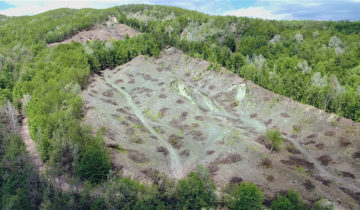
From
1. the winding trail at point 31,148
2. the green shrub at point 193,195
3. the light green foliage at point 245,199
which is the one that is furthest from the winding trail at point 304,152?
the winding trail at point 31,148

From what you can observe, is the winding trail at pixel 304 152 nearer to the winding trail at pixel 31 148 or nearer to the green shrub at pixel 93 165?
the green shrub at pixel 93 165

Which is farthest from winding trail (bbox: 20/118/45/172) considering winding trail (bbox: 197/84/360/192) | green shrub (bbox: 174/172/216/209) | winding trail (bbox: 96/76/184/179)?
winding trail (bbox: 197/84/360/192)

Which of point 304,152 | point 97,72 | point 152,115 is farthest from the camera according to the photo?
point 97,72

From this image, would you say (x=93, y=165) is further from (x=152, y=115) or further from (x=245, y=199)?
(x=152, y=115)

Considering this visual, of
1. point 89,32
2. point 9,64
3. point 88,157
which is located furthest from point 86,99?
point 89,32

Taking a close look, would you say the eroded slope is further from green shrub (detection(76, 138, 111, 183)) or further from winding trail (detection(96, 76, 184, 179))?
green shrub (detection(76, 138, 111, 183))

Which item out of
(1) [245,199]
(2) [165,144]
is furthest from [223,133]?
(1) [245,199]

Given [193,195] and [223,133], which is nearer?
[193,195]
